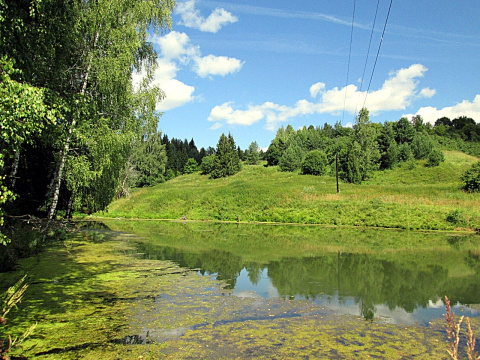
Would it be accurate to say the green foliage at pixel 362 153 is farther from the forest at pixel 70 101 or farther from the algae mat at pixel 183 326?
the algae mat at pixel 183 326

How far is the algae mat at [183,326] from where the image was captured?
5574mm

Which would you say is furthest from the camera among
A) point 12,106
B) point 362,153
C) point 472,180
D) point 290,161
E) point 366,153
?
point 290,161

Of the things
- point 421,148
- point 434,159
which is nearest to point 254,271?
point 434,159

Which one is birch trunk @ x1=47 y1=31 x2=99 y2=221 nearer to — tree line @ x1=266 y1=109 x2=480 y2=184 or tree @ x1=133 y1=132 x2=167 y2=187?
tree line @ x1=266 y1=109 x2=480 y2=184

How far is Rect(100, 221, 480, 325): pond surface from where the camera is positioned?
340 inches

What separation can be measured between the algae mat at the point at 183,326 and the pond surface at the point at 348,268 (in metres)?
0.89

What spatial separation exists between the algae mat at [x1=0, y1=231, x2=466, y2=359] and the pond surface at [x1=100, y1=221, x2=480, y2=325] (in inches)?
35.1

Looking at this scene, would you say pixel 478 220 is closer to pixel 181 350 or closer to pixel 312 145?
pixel 181 350

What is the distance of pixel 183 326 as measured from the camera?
6.73 m

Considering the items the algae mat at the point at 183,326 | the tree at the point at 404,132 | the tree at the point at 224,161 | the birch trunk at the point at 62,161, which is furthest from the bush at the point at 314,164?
the algae mat at the point at 183,326

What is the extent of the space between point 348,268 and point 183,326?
26.1 feet

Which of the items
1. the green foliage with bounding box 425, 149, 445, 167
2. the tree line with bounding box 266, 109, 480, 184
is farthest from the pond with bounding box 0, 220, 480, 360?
the green foliage with bounding box 425, 149, 445, 167

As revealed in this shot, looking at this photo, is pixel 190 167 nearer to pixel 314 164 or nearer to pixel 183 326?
pixel 314 164

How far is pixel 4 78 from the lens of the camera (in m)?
4.96
